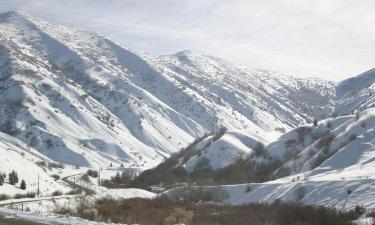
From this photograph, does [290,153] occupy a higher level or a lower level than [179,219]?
higher

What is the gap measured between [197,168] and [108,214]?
98985 mm

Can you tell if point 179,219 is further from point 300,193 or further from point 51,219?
point 300,193

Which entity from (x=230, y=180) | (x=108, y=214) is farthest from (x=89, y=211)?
(x=230, y=180)

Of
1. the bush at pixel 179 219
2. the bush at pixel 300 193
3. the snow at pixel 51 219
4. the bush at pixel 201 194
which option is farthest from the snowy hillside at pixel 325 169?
the snow at pixel 51 219

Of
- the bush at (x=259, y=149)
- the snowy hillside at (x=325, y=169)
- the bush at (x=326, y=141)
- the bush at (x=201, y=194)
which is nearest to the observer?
the snowy hillside at (x=325, y=169)

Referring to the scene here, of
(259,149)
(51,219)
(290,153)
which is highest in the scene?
(259,149)

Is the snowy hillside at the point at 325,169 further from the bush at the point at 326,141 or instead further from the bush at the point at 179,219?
the bush at the point at 179,219

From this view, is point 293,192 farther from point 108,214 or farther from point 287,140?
point 287,140

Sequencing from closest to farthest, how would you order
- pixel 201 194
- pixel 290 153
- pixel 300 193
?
pixel 300 193
pixel 201 194
pixel 290 153

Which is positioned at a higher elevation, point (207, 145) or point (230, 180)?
point (207, 145)

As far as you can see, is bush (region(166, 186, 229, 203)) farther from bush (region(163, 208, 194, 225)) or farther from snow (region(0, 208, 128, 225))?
snow (region(0, 208, 128, 225))

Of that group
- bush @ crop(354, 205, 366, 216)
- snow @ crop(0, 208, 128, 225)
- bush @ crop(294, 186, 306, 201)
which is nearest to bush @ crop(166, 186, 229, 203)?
bush @ crop(294, 186, 306, 201)

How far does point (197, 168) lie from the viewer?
133 metres

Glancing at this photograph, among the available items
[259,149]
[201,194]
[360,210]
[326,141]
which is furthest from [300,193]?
[259,149]
